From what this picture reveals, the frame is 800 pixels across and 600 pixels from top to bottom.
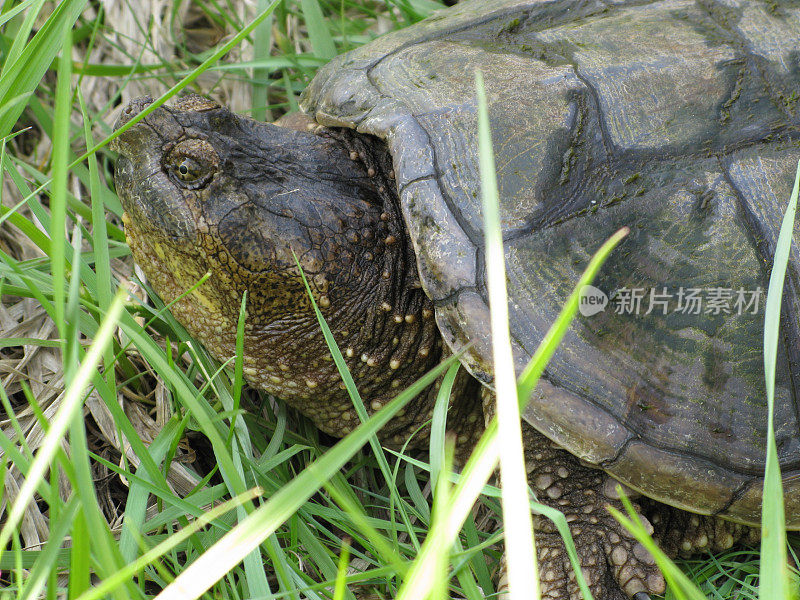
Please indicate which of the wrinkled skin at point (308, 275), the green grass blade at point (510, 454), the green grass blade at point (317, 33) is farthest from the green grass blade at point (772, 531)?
the green grass blade at point (317, 33)

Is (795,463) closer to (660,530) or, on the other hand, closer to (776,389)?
(776,389)

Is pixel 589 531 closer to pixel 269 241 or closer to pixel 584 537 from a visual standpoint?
pixel 584 537

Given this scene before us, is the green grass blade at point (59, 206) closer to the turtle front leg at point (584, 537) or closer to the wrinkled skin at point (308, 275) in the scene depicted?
the wrinkled skin at point (308, 275)

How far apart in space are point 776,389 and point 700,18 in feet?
3.53

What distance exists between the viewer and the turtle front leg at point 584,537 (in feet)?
6.07

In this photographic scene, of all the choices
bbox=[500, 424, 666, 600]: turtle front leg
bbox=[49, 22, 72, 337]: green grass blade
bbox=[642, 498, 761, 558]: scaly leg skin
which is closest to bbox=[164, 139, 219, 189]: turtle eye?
bbox=[49, 22, 72, 337]: green grass blade

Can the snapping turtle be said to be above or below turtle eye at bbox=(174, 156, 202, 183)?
below

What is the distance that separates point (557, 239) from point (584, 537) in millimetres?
808

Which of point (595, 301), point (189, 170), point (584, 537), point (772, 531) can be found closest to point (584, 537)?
point (584, 537)

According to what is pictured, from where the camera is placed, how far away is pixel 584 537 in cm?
187

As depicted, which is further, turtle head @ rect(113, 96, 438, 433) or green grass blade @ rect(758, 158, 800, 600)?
turtle head @ rect(113, 96, 438, 433)

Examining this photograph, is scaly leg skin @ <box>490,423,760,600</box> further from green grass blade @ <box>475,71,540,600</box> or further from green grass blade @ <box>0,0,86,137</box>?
green grass blade @ <box>0,0,86,137</box>

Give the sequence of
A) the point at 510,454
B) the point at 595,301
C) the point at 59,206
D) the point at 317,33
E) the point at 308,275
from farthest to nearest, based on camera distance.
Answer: the point at 317,33
the point at 308,275
the point at 595,301
the point at 59,206
the point at 510,454
